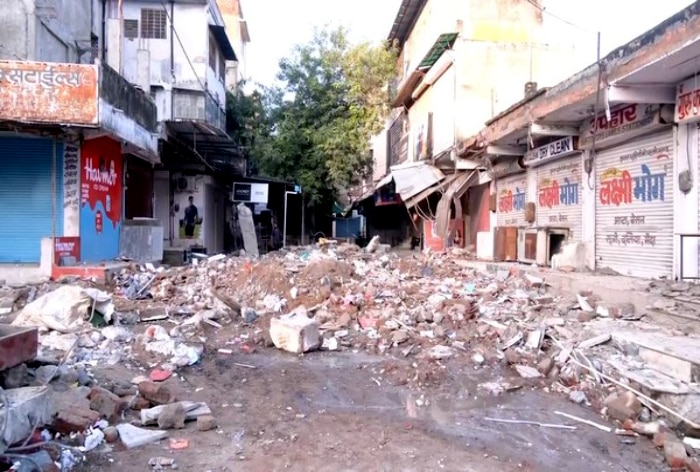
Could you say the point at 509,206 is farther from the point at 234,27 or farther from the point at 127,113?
the point at 234,27

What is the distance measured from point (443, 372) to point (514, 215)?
8.09 m

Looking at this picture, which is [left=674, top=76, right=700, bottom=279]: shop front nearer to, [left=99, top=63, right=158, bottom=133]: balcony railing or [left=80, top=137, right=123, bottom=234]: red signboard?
[left=99, top=63, right=158, bottom=133]: balcony railing

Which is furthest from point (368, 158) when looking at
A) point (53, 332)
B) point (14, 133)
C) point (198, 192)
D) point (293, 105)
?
point (53, 332)

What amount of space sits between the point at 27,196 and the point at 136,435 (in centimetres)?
942

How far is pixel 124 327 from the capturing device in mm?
8102

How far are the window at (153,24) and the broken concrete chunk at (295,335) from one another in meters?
14.5

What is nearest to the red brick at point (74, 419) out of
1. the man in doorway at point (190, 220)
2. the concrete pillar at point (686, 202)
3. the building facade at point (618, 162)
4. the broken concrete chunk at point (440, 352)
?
the broken concrete chunk at point (440, 352)

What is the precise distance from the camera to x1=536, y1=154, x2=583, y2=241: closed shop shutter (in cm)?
1046

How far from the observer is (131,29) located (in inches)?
733

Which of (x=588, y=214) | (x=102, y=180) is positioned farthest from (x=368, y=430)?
(x=102, y=180)

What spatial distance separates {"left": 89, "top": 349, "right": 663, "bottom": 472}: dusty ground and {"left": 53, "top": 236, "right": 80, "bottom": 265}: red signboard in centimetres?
588

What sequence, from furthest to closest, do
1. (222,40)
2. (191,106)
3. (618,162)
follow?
1. (222,40)
2. (191,106)
3. (618,162)

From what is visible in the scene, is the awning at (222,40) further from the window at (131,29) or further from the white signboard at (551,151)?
the white signboard at (551,151)

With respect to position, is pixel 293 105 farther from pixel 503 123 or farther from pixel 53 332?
pixel 53 332
